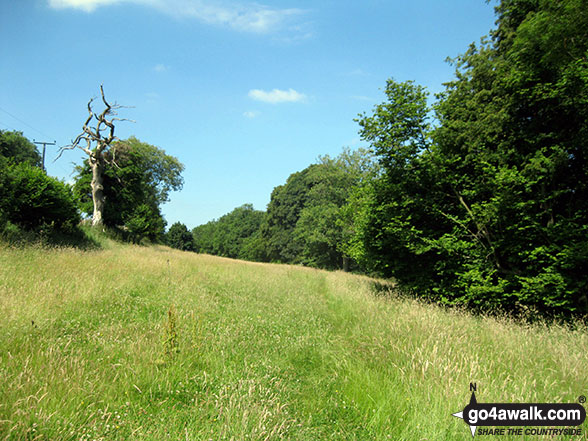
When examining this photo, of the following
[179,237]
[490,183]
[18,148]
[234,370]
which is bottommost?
[234,370]

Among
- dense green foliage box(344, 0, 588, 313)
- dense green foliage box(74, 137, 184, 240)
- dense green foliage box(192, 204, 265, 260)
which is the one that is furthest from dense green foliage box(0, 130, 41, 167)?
dense green foliage box(344, 0, 588, 313)

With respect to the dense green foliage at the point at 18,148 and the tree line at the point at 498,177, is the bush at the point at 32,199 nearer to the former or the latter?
the tree line at the point at 498,177

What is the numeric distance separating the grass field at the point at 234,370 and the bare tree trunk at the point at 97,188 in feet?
51.5

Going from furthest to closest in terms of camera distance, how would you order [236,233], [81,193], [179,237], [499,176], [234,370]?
[236,233]
[179,237]
[81,193]
[499,176]
[234,370]

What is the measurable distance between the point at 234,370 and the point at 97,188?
859 inches

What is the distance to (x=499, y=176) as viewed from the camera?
853cm

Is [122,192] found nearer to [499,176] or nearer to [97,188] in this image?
[97,188]

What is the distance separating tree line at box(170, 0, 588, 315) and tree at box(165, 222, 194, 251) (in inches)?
2795

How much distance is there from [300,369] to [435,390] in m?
1.99

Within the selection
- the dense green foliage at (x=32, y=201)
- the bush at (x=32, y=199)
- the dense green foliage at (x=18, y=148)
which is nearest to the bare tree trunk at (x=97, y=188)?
the dense green foliage at (x=32, y=201)

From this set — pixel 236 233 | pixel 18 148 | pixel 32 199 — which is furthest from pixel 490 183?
pixel 236 233

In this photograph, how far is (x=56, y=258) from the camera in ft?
27.8

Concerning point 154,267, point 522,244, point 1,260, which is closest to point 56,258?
point 1,260

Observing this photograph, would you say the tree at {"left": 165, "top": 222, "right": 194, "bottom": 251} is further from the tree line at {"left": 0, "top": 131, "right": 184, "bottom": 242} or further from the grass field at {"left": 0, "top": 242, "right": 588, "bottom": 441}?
the grass field at {"left": 0, "top": 242, "right": 588, "bottom": 441}
